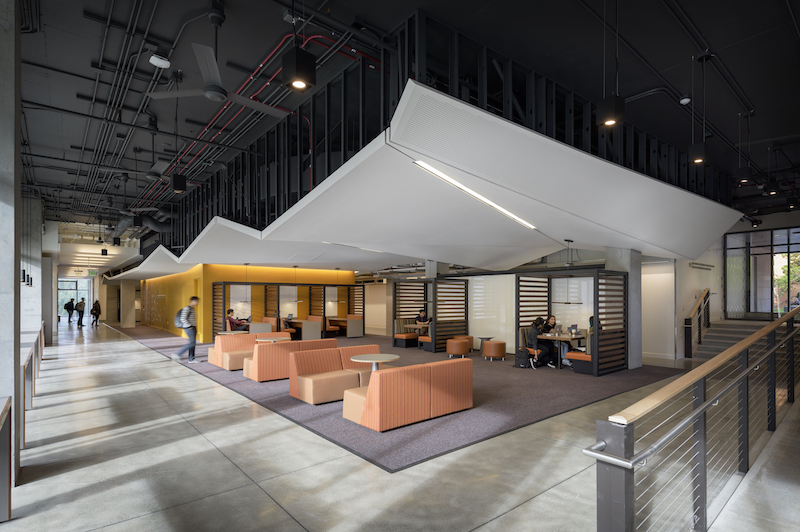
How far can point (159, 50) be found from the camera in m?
6.16

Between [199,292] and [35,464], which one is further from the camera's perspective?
[199,292]

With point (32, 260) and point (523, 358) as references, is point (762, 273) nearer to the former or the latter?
point (523, 358)

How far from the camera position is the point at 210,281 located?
15547 millimetres

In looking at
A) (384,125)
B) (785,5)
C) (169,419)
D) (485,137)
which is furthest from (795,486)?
(169,419)

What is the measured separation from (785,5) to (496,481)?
6265 millimetres

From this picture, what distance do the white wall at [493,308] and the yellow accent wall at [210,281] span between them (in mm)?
6788

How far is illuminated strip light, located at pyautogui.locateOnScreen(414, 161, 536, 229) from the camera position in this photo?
20.8 ft

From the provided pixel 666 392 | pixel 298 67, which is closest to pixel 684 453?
pixel 666 392

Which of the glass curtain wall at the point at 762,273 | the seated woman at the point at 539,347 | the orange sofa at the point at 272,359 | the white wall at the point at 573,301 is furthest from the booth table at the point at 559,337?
the glass curtain wall at the point at 762,273

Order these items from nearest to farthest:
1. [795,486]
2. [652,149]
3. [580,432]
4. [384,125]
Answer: [795,486] < [580,432] < [384,125] < [652,149]

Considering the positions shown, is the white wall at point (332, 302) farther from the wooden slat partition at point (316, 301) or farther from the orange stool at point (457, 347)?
the orange stool at point (457, 347)

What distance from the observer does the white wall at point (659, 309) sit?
39.8 ft

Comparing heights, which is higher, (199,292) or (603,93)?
(603,93)

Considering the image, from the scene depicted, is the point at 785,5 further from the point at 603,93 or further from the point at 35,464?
the point at 35,464
